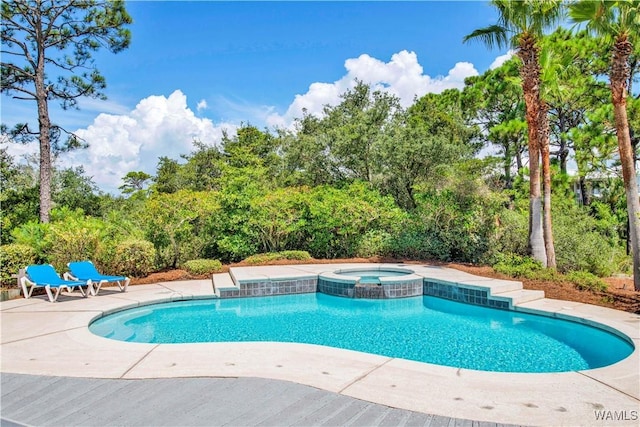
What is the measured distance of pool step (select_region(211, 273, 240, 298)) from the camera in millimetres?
9648

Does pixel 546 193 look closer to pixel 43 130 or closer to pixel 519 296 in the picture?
pixel 519 296

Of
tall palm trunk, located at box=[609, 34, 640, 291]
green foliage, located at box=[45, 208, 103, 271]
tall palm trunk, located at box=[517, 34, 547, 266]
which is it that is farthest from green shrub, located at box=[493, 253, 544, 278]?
green foliage, located at box=[45, 208, 103, 271]

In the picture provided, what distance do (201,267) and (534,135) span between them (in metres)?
9.77

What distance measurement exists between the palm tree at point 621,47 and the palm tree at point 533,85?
1.19m

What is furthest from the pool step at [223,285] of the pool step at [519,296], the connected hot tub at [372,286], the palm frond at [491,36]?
the palm frond at [491,36]

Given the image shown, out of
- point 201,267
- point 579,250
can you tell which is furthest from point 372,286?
point 579,250

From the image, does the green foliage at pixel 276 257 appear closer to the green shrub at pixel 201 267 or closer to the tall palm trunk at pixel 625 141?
the green shrub at pixel 201 267

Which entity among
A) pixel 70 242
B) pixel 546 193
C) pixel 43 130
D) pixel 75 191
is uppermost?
pixel 43 130

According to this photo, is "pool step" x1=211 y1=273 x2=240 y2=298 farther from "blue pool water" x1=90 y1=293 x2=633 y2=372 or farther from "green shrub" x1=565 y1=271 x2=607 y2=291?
"green shrub" x1=565 y1=271 x2=607 y2=291

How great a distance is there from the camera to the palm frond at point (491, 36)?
11016mm

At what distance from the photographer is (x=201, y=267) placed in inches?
463

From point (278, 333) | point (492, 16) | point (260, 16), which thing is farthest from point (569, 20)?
point (278, 333)

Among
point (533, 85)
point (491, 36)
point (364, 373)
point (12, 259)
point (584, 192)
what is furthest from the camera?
point (584, 192)

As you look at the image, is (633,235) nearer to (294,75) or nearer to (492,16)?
(492,16)
